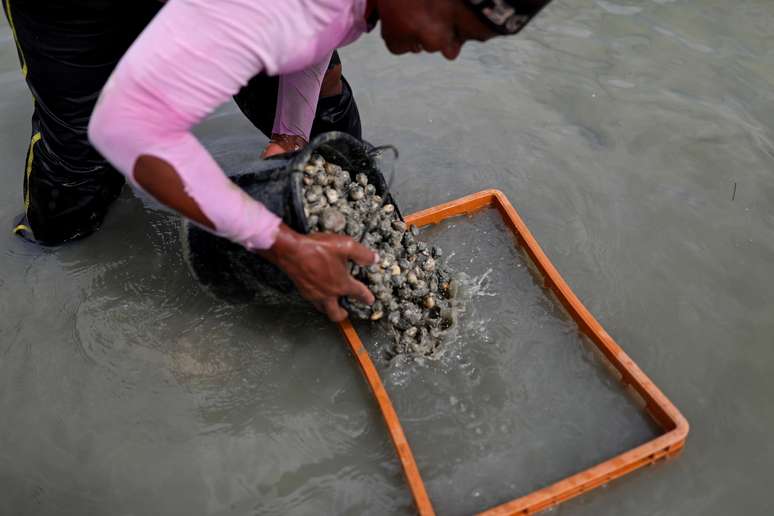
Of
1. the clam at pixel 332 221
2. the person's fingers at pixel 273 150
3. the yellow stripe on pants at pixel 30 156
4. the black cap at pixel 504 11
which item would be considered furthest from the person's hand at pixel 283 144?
the black cap at pixel 504 11

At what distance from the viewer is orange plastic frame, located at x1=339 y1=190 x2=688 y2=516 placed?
53.5 inches

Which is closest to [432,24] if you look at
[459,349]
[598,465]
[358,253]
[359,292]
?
[358,253]

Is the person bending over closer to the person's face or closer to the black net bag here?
the person's face

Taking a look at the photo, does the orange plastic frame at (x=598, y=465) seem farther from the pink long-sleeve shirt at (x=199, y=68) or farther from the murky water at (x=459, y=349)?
the pink long-sleeve shirt at (x=199, y=68)

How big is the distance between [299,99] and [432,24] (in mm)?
772

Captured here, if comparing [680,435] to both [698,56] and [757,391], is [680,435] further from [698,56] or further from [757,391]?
[698,56]

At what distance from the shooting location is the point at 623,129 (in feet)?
8.59

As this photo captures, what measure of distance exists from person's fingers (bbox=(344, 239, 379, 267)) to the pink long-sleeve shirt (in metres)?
0.25

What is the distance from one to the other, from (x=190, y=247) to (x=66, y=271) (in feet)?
2.20

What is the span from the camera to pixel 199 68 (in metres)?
1.08

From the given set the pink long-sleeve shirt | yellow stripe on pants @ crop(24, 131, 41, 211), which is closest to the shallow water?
the pink long-sleeve shirt

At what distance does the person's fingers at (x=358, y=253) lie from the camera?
4.53 feet

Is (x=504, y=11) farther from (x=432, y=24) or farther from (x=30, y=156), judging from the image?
(x=30, y=156)

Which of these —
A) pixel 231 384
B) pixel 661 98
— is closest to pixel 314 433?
pixel 231 384
